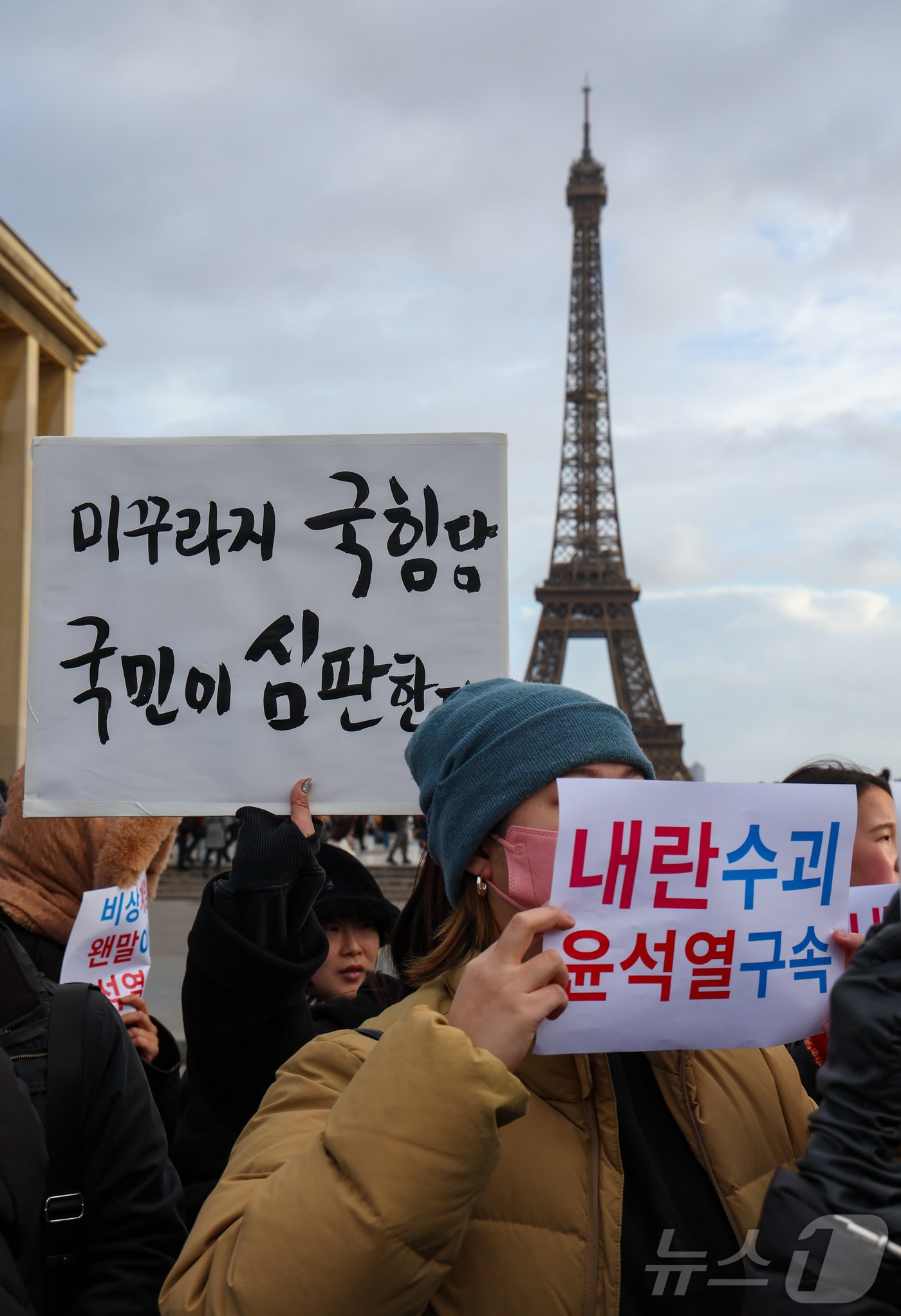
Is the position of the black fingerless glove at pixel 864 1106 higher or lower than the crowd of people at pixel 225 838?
higher

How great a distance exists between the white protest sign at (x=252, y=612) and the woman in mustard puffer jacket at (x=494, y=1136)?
716mm

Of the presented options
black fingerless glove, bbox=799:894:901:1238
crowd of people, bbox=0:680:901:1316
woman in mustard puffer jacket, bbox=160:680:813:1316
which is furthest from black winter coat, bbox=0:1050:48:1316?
black fingerless glove, bbox=799:894:901:1238

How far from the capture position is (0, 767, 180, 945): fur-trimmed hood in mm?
2625

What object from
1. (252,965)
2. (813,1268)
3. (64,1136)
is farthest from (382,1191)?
(252,965)

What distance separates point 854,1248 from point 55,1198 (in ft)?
3.66

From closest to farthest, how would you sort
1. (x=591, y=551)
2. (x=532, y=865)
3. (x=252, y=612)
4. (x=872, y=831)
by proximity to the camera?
(x=532, y=865)
(x=872, y=831)
(x=252, y=612)
(x=591, y=551)

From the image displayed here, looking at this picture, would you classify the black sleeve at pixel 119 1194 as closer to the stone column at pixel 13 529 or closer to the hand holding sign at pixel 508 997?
the hand holding sign at pixel 508 997

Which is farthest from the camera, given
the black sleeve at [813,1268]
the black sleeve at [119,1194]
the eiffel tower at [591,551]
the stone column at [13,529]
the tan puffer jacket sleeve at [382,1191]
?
the eiffel tower at [591,551]

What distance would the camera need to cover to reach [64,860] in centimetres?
268

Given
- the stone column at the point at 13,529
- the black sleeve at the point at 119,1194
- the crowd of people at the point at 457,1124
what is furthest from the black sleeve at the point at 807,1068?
the stone column at the point at 13,529

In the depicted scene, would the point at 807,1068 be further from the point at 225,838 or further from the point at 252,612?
the point at 225,838

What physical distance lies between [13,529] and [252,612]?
24550 mm

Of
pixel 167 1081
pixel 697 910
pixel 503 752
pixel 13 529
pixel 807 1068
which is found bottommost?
pixel 167 1081

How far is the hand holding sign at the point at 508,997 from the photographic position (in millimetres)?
1222
